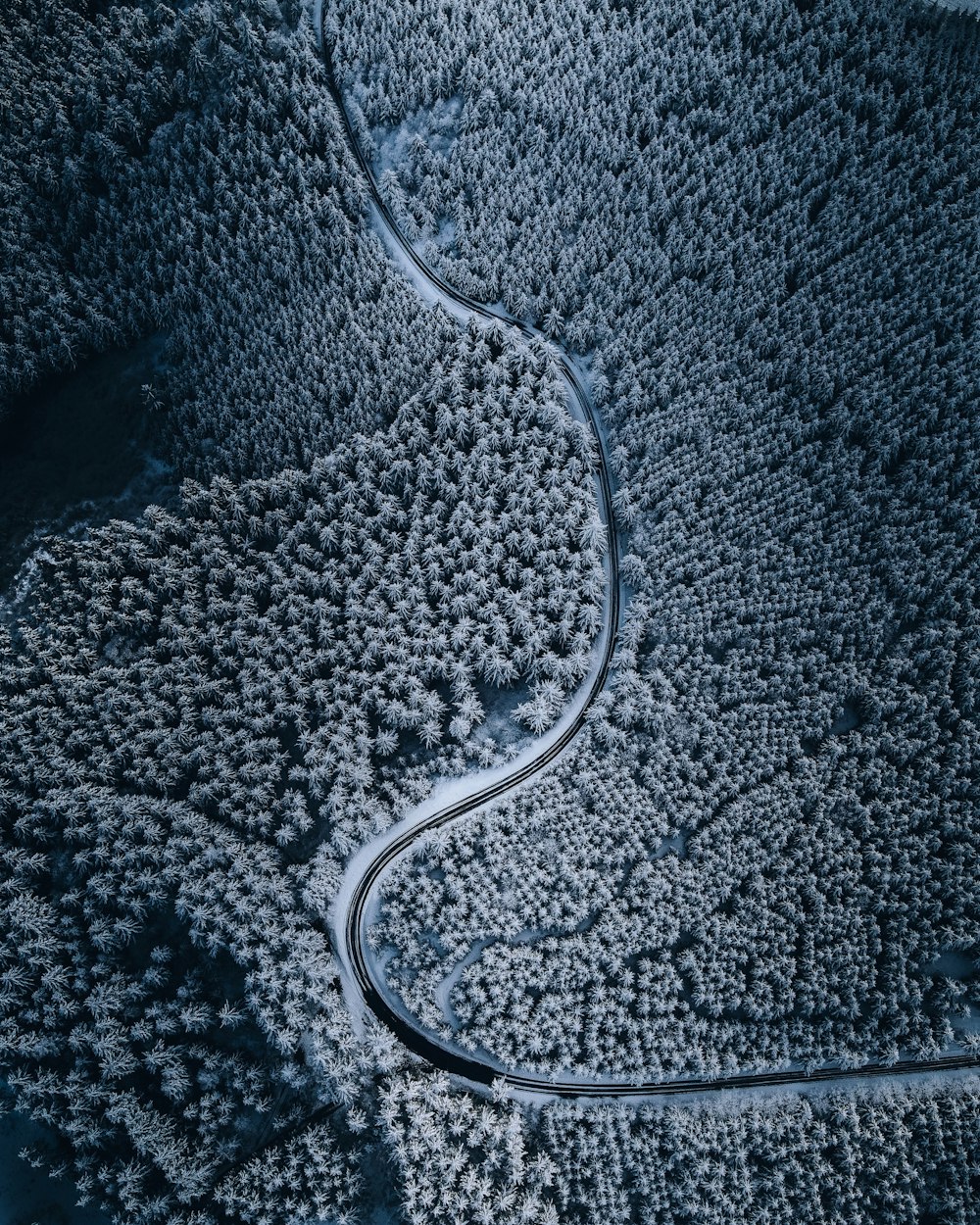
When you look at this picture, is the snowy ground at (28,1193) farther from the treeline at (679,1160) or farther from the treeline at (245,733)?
the treeline at (679,1160)

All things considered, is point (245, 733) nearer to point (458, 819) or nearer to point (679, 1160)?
point (458, 819)

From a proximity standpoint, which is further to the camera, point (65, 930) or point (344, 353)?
point (344, 353)

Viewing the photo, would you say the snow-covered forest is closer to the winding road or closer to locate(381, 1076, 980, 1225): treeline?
locate(381, 1076, 980, 1225): treeline

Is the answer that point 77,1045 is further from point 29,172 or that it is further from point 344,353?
point 29,172

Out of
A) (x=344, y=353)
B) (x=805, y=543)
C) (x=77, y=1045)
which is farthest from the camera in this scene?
(x=344, y=353)

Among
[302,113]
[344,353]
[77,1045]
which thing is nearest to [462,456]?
[344,353]
